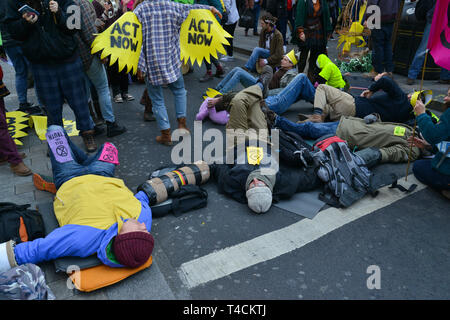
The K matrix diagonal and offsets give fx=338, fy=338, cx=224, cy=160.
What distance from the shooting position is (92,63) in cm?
423

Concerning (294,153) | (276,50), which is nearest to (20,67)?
(276,50)

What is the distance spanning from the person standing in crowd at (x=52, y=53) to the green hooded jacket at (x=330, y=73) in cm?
356

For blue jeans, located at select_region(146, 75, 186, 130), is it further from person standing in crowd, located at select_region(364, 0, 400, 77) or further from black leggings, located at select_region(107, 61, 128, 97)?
person standing in crowd, located at select_region(364, 0, 400, 77)

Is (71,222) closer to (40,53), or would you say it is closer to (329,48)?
(40,53)

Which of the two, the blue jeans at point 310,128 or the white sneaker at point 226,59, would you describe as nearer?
the blue jeans at point 310,128

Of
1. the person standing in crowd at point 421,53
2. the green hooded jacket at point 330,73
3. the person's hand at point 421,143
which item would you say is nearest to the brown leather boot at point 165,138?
the green hooded jacket at point 330,73

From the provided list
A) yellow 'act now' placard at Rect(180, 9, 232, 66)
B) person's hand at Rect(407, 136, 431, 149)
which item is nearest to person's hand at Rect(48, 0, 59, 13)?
yellow 'act now' placard at Rect(180, 9, 232, 66)

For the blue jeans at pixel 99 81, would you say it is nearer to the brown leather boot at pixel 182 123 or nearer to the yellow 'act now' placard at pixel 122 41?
the yellow 'act now' placard at pixel 122 41

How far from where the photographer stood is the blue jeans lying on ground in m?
3.40

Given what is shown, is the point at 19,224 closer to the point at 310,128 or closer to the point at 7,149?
the point at 7,149

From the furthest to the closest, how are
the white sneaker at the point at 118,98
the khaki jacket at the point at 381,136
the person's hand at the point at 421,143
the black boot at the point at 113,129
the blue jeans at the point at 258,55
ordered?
the blue jeans at the point at 258,55, the white sneaker at the point at 118,98, the black boot at the point at 113,129, the khaki jacket at the point at 381,136, the person's hand at the point at 421,143

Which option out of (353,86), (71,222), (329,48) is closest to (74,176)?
(71,222)

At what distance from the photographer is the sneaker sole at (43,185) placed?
11.1ft
